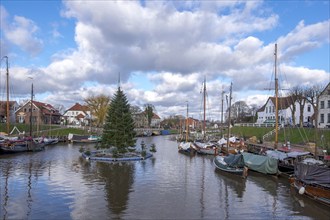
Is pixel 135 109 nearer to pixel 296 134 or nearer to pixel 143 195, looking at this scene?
pixel 296 134

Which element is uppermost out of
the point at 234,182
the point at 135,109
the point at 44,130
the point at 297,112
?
the point at 135,109

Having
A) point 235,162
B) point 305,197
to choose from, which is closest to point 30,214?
point 305,197

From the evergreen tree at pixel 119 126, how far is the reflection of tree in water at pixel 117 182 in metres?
3.94

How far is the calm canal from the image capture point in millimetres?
17328

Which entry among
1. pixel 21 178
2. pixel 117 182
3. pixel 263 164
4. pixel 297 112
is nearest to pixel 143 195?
pixel 117 182

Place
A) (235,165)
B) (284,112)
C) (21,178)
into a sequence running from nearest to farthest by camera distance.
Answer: (21,178), (235,165), (284,112)

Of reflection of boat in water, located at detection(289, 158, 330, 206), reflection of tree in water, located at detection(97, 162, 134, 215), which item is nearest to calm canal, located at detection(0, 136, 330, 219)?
reflection of tree in water, located at detection(97, 162, 134, 215)

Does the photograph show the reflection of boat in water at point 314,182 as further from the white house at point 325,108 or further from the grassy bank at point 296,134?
the white house at point 325,108

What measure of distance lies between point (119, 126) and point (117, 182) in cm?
1371

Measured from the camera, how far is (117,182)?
25328mm

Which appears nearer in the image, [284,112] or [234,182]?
[234,182]

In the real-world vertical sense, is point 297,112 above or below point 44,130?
above

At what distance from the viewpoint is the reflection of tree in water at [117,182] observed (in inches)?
742

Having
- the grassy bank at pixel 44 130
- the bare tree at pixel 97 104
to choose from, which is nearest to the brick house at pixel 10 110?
the grassy bank at pixel 44 130
